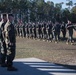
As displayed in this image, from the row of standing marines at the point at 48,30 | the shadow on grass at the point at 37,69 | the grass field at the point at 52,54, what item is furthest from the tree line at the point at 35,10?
the shadow on grass at the point at 37,69

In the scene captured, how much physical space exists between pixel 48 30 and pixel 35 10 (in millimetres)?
75723

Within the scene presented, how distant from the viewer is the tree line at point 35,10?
3622 inches

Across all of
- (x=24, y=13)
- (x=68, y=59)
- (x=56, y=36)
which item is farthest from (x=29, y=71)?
(x=24, y=13)

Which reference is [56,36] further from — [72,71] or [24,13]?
[24,13]

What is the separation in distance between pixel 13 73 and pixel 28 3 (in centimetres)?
9357

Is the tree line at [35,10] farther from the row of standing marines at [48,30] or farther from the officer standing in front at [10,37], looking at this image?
the officer standing in front at [10,37]

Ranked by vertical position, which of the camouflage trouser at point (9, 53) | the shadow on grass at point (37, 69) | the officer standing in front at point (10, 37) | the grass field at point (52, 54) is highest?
the officer standing in front at point (10, 37)

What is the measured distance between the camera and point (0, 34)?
11.1 metres

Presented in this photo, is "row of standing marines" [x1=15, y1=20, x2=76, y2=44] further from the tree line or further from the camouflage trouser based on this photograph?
the tree line

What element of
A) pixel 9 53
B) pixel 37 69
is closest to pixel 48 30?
pixel 37 69

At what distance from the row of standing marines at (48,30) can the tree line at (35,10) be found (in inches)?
2086

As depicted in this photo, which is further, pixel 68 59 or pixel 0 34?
pixel 68 59

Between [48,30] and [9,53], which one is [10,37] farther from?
[48,30]

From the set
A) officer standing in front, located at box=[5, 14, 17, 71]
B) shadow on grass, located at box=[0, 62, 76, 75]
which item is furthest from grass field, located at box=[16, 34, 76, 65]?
officer standing in front, located at box=[5, 14, 17, 71]
